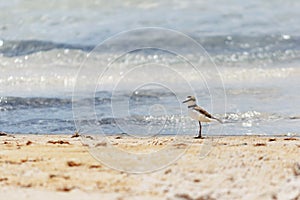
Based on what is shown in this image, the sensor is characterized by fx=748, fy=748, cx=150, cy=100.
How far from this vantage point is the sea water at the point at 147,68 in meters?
6.54

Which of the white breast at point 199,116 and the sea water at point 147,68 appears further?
the sea water at point 147,68

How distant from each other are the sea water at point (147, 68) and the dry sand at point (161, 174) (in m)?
1.17

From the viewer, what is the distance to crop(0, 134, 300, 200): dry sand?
144 inches

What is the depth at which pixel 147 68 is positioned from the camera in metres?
9.06

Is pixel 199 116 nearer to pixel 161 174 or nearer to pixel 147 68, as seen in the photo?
pixel 161 174

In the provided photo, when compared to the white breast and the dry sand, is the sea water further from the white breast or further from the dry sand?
the dry sand

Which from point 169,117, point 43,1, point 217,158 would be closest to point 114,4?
point 43,1

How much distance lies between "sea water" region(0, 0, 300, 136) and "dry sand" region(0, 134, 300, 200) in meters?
1.17

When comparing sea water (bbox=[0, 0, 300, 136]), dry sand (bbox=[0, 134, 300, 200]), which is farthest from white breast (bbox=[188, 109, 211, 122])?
sea water (bbox=[0, 0, 300, 136])

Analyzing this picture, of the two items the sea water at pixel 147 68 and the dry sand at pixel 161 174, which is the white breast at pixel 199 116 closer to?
the dry sand at pixel 161 174

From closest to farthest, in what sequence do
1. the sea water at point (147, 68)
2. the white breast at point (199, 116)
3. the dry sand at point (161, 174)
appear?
the dry sand at point (161, 174)
the white breast at point (199, 116)
the sea water at point (147, 68)

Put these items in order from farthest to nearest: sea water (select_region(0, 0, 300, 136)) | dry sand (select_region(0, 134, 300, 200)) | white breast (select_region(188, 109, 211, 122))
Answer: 1. sea water (select_region(0, 0, 300, 136))
2. white breast (select_region(188, 109, 211, 122))
3. dry sand (select_region(0, 134, 300, 200))

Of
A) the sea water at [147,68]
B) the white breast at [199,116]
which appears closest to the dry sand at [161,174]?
the white breast at [199,116]

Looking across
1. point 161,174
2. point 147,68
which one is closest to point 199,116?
point 161,174
